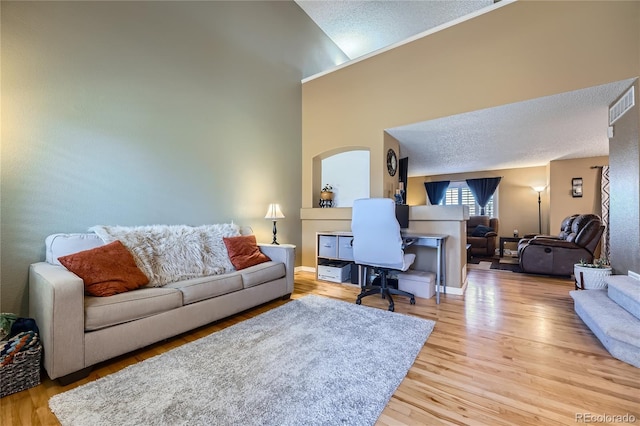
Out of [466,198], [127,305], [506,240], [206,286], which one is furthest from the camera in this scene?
[466,198]

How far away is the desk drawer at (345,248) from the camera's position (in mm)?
3471

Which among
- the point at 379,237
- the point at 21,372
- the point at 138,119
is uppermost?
the point at 138,119

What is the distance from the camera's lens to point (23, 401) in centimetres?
133

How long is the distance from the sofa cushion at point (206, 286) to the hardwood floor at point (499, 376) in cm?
31

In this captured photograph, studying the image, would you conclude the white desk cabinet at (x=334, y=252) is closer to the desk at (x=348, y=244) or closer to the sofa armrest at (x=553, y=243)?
the desk at (x=348, y=244)

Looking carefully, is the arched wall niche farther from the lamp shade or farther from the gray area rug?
the gray area rug

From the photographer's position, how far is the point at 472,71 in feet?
10.0

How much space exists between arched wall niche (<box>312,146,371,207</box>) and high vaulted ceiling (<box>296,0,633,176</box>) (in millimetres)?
784

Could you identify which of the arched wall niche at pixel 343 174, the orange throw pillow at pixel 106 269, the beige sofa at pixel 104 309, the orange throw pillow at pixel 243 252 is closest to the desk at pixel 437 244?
the arched wall niche at pixel 343 174

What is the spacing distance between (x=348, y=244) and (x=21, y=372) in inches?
116

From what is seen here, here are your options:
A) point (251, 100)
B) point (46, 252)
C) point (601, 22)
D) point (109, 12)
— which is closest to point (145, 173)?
point (46, 252)

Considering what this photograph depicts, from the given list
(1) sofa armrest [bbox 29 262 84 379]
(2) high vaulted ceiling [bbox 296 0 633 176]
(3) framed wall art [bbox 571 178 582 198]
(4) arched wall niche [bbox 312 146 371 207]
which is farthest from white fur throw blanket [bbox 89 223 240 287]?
(3) framed wall art [bbox 571 178 582 198]

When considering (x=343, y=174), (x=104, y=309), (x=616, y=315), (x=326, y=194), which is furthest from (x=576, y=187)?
(x=104, y=309)

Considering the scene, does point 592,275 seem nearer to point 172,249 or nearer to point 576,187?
point 576,187
